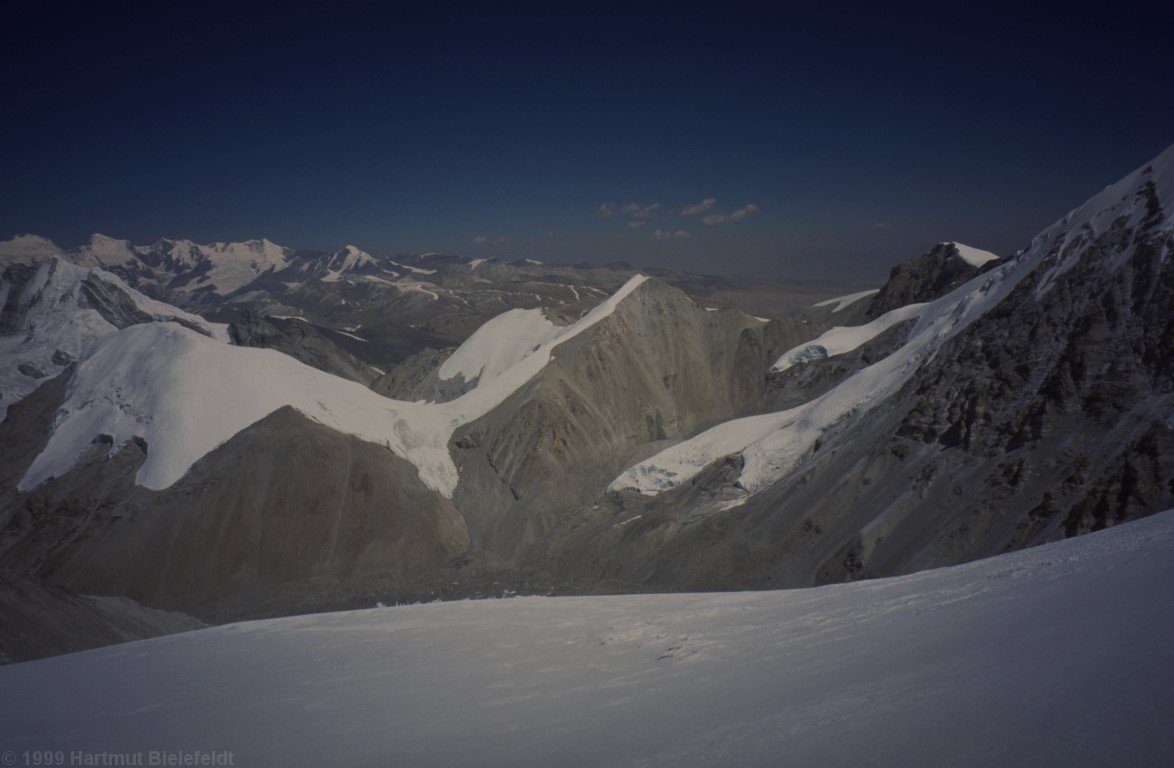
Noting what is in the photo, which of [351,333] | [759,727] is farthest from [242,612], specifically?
[351,333]

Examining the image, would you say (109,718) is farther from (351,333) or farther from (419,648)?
(351,333)

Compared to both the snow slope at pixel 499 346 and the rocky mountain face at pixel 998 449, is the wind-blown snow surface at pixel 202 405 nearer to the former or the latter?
the snow slope at pixel 499 346

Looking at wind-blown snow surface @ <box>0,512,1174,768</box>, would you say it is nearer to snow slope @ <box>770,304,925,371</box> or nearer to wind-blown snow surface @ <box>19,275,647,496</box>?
wind-blown snow surface @ <box>19,275,647,496</box>

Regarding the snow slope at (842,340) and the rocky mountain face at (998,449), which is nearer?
the rocky mountain face at (998,449)

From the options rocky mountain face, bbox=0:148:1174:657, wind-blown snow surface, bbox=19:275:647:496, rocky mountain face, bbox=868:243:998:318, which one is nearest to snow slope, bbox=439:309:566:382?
rocky mountain face, bbox=0:148:1174:657

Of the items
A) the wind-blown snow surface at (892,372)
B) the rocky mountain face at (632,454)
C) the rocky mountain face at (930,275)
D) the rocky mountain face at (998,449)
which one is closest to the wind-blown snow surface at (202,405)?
the rocky mountain face at (632,454)

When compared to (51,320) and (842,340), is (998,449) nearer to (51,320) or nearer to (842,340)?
(842,340)
